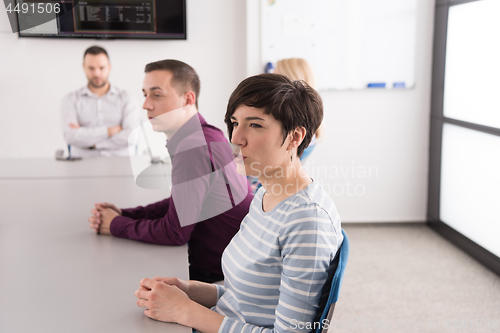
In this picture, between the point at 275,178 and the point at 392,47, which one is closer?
the point at 275,178

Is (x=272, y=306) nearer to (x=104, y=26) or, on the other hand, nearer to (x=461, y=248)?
(x=461, y=248)

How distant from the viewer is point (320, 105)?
3.55ft

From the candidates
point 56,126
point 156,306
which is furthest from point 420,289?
point 56,126

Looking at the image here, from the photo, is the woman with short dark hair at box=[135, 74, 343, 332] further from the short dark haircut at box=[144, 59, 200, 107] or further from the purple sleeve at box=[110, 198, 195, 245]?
the short dark haircut at box=[144, 59, 200, 107]

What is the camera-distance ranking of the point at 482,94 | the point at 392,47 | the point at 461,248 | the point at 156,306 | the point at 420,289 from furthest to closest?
the point at 392,47, the point at 461,248, the point at 482,94, the point at 420,289, the point at 156,306

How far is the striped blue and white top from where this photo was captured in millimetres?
910

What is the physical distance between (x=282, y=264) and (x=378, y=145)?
284 centimetres

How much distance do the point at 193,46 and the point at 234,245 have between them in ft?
8.83

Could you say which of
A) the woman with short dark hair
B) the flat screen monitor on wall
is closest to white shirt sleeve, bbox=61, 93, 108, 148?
the flat screen monitor on wall

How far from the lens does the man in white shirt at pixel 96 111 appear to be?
333 centimetres

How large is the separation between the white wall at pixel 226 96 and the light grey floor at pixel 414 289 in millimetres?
524

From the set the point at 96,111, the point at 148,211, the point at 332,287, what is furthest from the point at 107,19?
the point at 332,287

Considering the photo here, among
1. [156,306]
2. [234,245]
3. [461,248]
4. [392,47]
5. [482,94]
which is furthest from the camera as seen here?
[392,47]

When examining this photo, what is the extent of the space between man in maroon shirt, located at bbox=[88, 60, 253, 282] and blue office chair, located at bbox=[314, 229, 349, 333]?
554 mm
